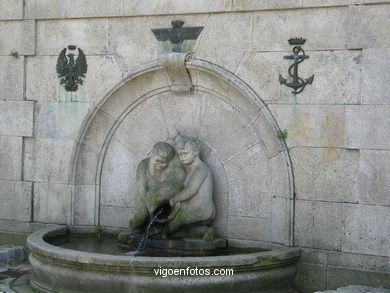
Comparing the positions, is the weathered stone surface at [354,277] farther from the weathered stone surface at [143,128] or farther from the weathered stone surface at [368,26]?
the weathered stone surface at [143,128]

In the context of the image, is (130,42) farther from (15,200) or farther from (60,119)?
(15,200)

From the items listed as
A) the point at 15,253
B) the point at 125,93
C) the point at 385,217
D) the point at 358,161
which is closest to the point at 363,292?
the point at 385,217

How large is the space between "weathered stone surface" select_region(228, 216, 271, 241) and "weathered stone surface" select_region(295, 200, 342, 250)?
17.6 inches

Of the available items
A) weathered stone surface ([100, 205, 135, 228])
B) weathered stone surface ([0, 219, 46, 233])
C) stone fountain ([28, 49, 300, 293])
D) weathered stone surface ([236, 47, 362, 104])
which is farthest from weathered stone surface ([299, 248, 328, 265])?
weathered stone surface ([0, 219, 46, 233])

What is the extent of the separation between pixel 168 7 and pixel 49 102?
181 cm

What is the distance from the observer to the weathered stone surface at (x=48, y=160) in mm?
7852

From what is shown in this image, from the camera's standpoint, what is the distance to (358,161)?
21.1 feet

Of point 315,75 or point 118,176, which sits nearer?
point 315,75

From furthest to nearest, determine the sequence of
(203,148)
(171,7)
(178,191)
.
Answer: (203,148), (171,7), (178,191)

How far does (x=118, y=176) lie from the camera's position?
25.9 feet

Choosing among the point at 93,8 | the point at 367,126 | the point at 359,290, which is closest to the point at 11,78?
the point at 93,8

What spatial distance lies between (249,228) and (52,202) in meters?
2.33

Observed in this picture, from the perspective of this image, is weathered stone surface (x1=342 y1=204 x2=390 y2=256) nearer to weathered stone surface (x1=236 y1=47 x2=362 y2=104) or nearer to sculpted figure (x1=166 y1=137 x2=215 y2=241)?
weathered stone surface (x1=236 y1=47 x2=362 y2=104)

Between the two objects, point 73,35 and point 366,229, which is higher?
point 73,35
